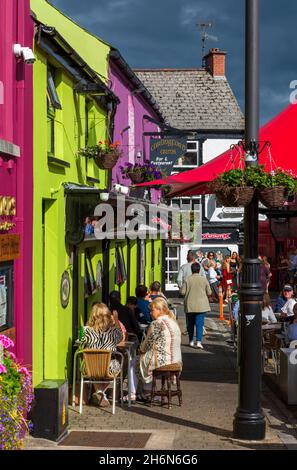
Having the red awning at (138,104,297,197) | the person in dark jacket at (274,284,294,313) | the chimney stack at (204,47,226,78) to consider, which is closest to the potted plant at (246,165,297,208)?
the red awning at (138,104,297,197)

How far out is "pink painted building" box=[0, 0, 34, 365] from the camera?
9.37 m

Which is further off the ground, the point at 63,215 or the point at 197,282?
the point at 63,215

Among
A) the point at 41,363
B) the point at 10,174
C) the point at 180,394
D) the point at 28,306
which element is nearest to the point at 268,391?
the point at 180,394

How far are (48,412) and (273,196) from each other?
3.51 m

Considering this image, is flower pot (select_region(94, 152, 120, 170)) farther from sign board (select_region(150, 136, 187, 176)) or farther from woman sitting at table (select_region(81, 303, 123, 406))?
sign board (select_region(150, 136, 187, 176))

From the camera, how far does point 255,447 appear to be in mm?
9086

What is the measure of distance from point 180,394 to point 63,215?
3097 millimetres

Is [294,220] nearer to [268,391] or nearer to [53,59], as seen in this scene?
[268,391]

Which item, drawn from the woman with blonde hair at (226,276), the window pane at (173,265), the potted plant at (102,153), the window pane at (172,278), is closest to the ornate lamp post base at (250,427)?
the potted plant at (102,153)

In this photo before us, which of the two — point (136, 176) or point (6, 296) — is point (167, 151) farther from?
point (6, 296)

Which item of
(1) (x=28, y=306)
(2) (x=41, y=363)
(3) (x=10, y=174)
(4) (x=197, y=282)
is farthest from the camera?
(4) (x=197, y=282)

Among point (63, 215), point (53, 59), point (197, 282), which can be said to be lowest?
point (197, 282)

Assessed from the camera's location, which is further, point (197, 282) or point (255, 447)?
point (197, 282)

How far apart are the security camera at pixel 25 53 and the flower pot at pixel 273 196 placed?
3.07m
